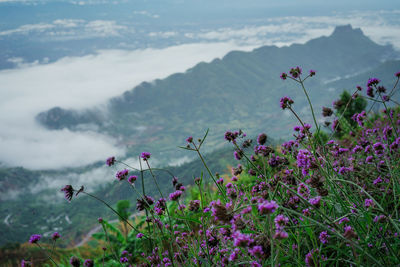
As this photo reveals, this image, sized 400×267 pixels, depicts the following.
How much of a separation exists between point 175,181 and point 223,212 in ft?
4.47

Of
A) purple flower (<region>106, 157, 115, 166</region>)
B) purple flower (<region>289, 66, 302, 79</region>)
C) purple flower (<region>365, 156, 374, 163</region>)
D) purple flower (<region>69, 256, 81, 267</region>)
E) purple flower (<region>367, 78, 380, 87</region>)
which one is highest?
purple flower (<region>289, 66, 302, 79</region>)

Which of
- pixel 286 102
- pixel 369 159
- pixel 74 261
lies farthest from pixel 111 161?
pixel 369 159

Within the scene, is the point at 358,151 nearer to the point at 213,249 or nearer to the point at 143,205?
the point at 213,249

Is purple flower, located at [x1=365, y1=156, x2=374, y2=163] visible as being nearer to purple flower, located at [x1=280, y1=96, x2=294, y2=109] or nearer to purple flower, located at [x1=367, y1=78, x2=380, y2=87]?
purple flower, located at [x1=367, y1=78, x2=380, y2=87]

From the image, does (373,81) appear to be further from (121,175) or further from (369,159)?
(121,175)

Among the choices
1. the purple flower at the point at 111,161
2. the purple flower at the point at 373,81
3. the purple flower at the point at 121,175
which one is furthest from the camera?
the purple flower at the point at 373,81

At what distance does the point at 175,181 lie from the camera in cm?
247

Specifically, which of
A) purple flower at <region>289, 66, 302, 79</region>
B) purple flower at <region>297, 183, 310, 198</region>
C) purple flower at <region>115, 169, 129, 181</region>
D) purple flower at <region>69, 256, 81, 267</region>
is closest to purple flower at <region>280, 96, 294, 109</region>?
purple flower at <region>289, 66, 302, 79</region>

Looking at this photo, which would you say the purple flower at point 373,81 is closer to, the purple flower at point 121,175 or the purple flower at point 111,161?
the purple flower at point 121,175

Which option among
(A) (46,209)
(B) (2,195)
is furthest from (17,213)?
(B) (2,195)

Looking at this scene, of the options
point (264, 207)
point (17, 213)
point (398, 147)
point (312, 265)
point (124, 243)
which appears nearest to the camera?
point (264, 207)

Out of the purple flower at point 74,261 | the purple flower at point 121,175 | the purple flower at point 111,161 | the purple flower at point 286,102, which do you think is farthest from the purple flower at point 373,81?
the purple flower at point 74,261

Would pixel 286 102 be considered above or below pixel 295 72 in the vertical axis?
below

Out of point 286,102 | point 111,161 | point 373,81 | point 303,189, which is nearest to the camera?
point 303,189
